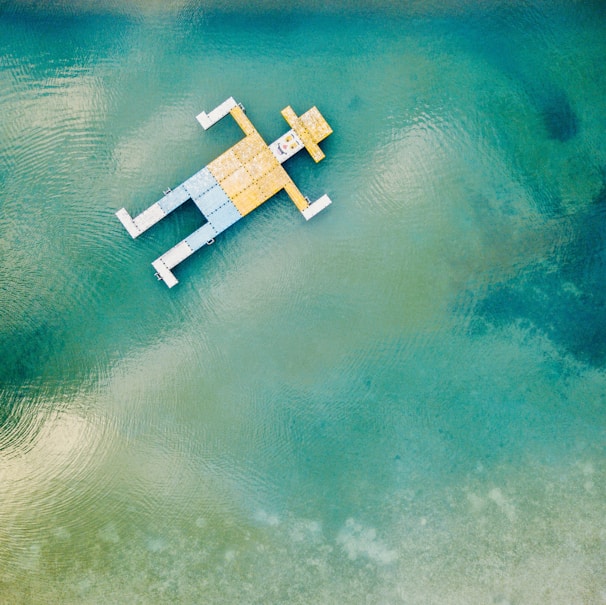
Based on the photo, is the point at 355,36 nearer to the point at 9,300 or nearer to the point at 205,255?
the point at 205,255

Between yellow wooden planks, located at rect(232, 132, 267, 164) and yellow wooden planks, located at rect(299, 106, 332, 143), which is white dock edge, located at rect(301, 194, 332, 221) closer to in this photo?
yellow wooden planks, located at rect(299, 106, 332, 143)

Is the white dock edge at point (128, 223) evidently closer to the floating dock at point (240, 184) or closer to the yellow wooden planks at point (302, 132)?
the floating dock at point (240, 184)

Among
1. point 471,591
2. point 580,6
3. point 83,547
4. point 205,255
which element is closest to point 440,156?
point 580,6

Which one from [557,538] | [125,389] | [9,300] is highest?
[9,300]

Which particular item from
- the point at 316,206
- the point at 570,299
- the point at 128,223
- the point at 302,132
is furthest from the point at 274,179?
the point at 570,299

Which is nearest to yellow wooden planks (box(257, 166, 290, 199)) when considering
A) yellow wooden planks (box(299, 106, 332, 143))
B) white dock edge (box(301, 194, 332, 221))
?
white dock edge (box(301, 194, 332, 221))

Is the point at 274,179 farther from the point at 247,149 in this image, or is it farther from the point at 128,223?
the point at 128,223
